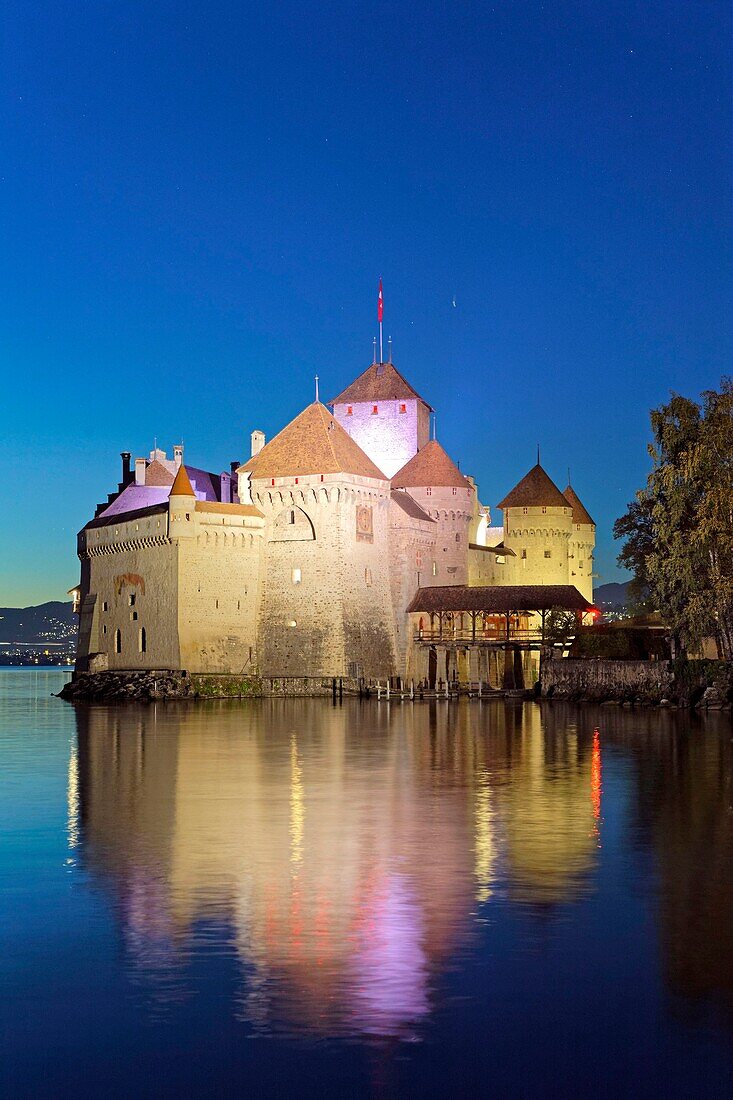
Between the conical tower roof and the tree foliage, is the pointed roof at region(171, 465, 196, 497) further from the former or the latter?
the tree foliage

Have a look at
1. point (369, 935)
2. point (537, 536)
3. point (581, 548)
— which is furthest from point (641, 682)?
point (369, 935)

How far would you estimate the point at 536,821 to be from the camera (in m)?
16.0

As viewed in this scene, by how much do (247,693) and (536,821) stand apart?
116 ft

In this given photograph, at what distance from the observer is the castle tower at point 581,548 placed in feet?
232

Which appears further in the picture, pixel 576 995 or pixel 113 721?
pixel 113 721

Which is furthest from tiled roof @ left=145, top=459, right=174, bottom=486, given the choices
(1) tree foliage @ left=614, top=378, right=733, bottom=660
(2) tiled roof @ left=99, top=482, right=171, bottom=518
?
(1) tree foliage @ left=614, top=378, right=733, bottom=660

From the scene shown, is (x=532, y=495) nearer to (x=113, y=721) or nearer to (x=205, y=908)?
(x=113, y=721)

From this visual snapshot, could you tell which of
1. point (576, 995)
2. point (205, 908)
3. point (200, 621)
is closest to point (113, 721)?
point (200, 621)

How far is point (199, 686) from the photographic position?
49875mm

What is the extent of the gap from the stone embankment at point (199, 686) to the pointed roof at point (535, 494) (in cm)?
2034

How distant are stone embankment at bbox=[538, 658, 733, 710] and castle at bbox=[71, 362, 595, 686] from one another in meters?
4.50

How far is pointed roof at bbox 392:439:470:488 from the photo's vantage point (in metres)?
58.4

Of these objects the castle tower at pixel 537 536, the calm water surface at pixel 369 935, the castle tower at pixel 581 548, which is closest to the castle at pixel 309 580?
the castle tower at pixel 537 536

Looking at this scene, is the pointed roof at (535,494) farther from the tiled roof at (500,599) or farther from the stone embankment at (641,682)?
the stone embankment at (641,682)
